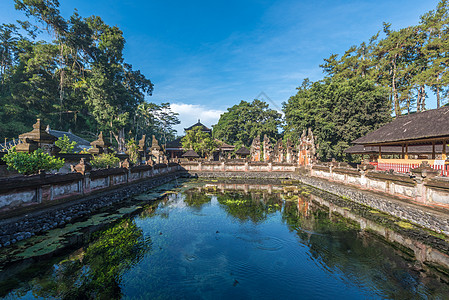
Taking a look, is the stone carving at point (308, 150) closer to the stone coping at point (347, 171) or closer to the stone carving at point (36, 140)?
the stone coping at point (347, 171)

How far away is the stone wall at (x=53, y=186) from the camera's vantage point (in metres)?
6.92

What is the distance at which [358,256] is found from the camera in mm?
6523

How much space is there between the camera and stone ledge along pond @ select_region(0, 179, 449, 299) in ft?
15.7

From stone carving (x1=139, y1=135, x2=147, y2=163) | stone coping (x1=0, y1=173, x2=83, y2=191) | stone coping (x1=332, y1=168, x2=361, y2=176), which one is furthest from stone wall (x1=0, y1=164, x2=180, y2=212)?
stone coping (x1=332, y1=168, x2=361, y2=176)

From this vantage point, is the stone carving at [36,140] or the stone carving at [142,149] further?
the stone carving at [142,149]

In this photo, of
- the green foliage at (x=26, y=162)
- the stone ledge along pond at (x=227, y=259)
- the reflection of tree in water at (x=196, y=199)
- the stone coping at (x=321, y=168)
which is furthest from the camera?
the stone coping at (x=321, y=168)

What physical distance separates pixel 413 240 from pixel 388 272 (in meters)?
2.89

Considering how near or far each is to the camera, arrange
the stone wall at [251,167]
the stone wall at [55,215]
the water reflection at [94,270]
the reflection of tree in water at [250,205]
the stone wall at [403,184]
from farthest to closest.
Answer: the stone wall at [251,167]
the reflection of tree in water at [250,205]
the stone wall at [403,184]
the stone wall at [55,215]
the water reflection at [94,270]

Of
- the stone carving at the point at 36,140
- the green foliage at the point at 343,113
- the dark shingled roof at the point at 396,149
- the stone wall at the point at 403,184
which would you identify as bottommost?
the stone wall at the point at 403,184

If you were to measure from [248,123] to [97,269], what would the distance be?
147 ft

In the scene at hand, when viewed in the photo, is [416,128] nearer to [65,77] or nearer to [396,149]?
[396,149]

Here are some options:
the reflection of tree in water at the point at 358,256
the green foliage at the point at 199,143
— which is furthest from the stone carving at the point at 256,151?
the reflection of tree in water at the point at 358,256

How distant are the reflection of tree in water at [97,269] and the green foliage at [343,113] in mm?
26247

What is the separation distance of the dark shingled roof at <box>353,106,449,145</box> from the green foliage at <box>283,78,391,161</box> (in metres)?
8.75
